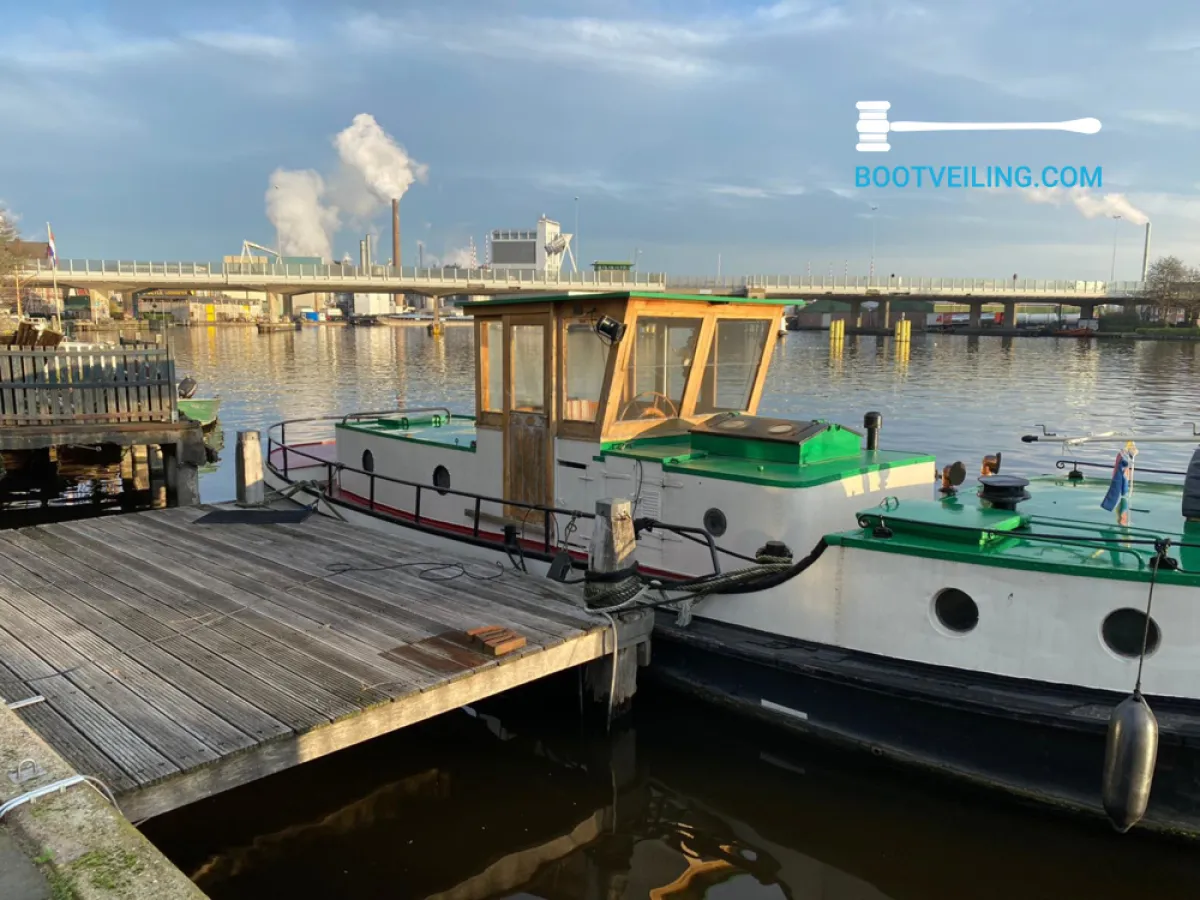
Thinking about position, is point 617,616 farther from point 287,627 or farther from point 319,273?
point 319,273

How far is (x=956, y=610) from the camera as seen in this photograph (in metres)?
6.66

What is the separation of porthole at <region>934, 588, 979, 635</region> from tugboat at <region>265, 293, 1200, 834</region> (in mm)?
17

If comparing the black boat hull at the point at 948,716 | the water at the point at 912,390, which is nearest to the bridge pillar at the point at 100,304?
the water at the point at 912,390

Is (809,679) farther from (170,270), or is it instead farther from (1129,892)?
(170,270)

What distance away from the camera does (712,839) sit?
21.8ft

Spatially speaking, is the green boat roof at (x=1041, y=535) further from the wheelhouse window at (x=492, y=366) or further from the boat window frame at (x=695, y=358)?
the wheelhouse window at (x=492, y=366)

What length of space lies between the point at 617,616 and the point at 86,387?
11685mm

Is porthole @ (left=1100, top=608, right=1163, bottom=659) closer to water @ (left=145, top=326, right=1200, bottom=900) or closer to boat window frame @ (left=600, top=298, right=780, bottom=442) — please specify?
water @ (left=145, top=326, right=1200, bottom=900)

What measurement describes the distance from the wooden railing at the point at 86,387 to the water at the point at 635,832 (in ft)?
33.8

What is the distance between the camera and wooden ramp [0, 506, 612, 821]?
5.34m

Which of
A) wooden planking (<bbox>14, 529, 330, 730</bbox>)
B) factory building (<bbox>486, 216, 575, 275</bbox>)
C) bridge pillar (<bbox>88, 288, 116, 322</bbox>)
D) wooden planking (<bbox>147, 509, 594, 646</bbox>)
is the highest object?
factory building (<bbox>486, 216, 575, 275</bbox>)

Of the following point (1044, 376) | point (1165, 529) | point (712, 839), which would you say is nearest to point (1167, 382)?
point (1044, 376)

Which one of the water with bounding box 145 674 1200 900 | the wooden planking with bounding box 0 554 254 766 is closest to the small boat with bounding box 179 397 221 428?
the wooden planking with bounding box 0 554 254 766

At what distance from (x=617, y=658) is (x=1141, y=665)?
3930 mm
